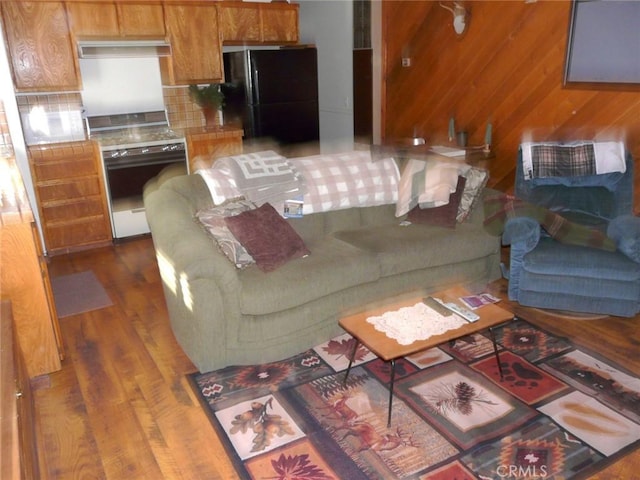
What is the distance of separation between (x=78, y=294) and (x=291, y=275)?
1879 mm

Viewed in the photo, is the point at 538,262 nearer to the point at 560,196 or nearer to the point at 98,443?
the point at 560,196

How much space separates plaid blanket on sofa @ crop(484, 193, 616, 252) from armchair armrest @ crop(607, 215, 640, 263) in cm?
5

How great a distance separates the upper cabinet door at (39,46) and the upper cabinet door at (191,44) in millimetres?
849

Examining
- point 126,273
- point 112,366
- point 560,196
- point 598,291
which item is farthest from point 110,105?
point 598,291

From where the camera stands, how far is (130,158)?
15.0ft

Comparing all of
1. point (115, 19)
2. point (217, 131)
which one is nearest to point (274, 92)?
point (217, 131)

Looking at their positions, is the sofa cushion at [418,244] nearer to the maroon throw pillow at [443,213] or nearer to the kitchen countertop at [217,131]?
the maroon throw pillow at [443,213]

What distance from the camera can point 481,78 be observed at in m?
4.42

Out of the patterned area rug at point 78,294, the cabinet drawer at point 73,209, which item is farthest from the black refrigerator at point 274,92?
the patterned area rug at point 78,294

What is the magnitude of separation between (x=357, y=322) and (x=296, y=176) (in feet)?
4.14

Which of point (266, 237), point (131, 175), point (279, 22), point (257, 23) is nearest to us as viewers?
point (266, 237)

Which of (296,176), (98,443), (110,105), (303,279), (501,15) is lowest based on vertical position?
(98,443)

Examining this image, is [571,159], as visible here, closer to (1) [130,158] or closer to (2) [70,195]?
(1) [130,158]

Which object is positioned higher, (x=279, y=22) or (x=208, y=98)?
(x=279, y=22)
